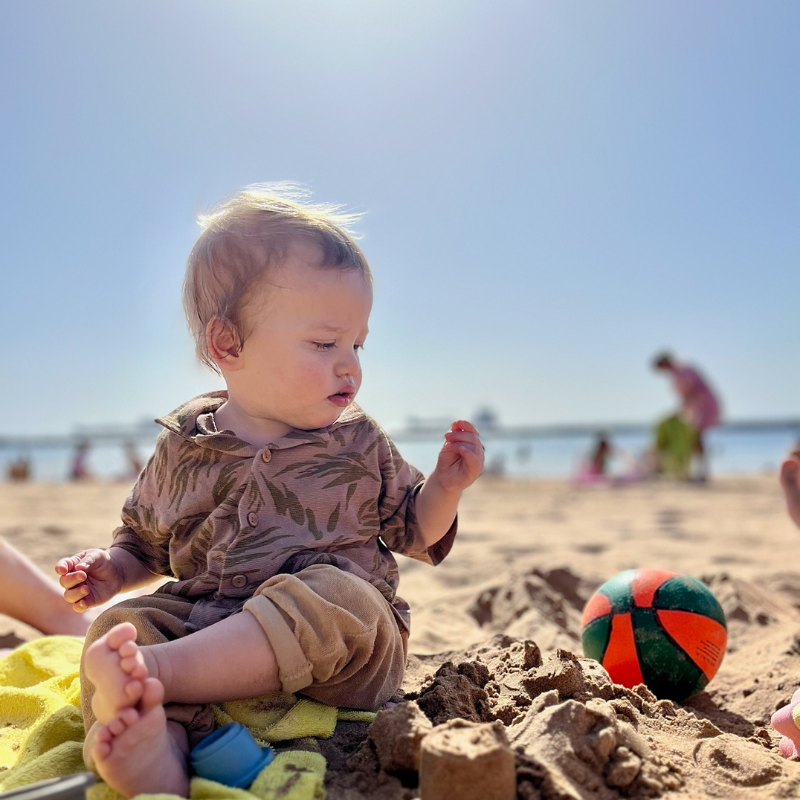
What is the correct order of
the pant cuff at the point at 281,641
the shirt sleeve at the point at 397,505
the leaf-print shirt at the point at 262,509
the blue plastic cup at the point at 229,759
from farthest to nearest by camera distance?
the shirt sleeve at the point at 397,505
the leaf-print shirt at the point at 262,509
the pant cuff at the point at 281,641
the blue plastic cup at the point at 229,759

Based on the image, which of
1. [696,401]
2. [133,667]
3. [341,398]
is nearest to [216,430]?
[341,398]

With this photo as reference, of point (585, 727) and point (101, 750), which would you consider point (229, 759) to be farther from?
point (585, 727)

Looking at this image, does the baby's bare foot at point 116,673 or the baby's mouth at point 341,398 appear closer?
the baby's bare foot at point 116,673

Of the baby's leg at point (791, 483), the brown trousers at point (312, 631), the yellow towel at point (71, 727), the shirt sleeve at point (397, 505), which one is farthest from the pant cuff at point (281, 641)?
the baby's leg at point (791, 483)

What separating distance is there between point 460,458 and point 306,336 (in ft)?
1.79

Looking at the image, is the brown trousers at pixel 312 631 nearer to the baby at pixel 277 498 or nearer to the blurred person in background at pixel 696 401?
the baby at pixel 277 498

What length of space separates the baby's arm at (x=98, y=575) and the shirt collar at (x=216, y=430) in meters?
0.40

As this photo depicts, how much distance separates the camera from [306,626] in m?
1.77

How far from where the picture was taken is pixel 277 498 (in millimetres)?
2045

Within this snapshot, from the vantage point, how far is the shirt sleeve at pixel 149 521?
2191 mm

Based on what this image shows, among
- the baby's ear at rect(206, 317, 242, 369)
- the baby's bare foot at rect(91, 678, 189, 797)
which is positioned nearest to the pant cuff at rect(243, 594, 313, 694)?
the baby's bare foot at rect(91, 678, 189, 797)

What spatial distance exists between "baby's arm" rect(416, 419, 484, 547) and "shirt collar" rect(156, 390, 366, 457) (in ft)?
0.91

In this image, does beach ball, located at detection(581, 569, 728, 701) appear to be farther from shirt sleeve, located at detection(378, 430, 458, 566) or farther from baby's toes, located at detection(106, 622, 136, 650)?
baby's toes, located at detection(106, 622, 136, 650)

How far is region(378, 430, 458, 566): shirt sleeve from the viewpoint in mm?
2213
